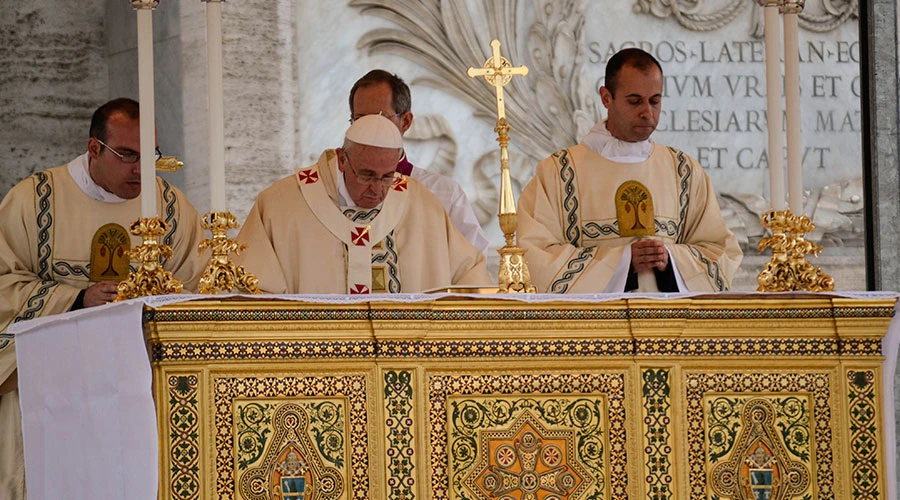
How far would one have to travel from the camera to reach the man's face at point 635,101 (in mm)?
6777

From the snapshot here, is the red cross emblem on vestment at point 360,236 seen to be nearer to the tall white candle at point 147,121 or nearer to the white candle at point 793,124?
the tall white candle at point 147,121

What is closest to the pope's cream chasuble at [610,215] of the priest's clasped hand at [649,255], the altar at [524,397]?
the priest's clasped hand at [649,255]

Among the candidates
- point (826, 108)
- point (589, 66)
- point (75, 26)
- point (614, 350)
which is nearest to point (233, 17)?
point (75, 26)

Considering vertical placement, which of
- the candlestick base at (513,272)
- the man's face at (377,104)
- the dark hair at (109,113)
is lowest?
the candlestick base at (513,272)

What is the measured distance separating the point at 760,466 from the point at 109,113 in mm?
3068

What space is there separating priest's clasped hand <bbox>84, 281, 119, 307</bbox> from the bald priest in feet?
1.62

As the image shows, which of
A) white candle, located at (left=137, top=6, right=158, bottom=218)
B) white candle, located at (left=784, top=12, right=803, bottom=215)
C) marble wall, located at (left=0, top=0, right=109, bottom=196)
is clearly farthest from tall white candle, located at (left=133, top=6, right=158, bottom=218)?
marble wall, located at (left=0, top=0, right=109, bottom=196)

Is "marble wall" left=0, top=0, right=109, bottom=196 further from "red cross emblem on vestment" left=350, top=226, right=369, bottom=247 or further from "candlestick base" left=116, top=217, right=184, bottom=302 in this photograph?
"candlestick base" left=116, top=217, right=184, bottom=302

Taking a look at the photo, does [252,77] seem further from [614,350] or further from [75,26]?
[614,350]

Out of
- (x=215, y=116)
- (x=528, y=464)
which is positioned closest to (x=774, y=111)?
(x=528, y=464)

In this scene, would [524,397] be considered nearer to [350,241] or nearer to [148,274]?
[148,274]

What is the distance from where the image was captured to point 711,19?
9.53 meters

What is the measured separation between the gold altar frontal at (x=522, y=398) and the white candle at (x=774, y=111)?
42 cm

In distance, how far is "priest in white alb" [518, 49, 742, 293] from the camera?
6.52 meters
